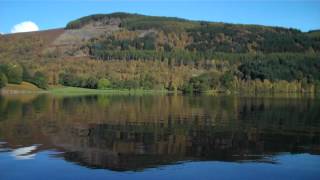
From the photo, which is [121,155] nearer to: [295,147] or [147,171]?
[147,171]

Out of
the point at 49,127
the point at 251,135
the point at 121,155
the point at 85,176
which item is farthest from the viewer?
the point at 49,127

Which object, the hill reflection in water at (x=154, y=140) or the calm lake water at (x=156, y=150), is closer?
the calm lake water at (x=156, y=150)

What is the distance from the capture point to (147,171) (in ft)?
106

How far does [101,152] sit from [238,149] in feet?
39.6

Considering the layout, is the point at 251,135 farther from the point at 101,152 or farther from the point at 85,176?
the point at 85,176

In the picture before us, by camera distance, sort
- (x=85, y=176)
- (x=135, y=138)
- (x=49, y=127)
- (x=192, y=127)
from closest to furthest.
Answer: (x=85, y=176) < (x=135, y=138) < (x=49, y=127) < (x=192, y=127)

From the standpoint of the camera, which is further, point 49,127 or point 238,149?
point 49,127

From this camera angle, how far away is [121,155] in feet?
→ 127

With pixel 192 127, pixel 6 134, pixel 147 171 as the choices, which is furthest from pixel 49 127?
pixel 147 171

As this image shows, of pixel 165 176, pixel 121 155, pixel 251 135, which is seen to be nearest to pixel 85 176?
pixel 165 176

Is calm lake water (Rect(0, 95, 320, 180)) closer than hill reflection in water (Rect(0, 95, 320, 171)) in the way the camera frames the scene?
Yes

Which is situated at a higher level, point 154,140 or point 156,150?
point 154,140

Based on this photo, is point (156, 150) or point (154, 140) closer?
point (156, 150)

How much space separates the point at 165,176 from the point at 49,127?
97.9ft
